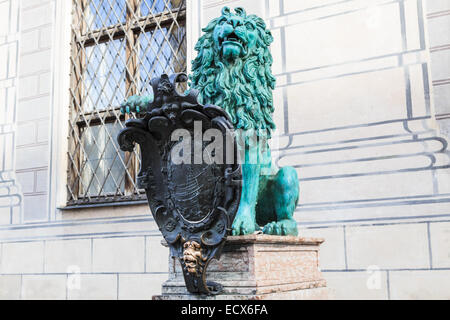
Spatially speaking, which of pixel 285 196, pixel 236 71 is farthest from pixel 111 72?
pixel 285 196

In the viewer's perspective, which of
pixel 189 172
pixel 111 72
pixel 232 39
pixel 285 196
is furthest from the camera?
pixel 111 72

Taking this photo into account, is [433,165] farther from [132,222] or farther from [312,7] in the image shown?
[132,222]

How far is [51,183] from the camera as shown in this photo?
24.5ft

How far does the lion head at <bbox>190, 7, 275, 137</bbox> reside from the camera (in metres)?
3.61

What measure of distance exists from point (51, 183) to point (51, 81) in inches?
58.0

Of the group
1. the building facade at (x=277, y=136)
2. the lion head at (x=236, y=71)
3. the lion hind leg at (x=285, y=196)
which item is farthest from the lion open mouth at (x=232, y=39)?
the building facade at (x=277, y=136)

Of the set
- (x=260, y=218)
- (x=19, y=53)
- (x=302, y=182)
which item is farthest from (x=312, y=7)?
(x=19, y=53)

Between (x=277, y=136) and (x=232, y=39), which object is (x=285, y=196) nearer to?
(x=232, y=39)

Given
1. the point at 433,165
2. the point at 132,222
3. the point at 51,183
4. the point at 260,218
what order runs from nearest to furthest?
1. the point at 260,218
2. the point at 433,165
3. the point at 132,222
4. the point at 51,183

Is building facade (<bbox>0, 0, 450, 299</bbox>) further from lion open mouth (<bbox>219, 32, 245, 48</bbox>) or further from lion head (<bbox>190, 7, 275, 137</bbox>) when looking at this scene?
lion open mouth (<bbox>219, 32, 245, 48</bbox>)

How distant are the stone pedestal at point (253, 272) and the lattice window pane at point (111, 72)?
3466 millimetres

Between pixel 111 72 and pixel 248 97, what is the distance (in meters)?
4.36

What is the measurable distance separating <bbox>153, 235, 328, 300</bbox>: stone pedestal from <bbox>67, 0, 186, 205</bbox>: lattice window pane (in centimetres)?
347

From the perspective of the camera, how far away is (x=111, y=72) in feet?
24.8
